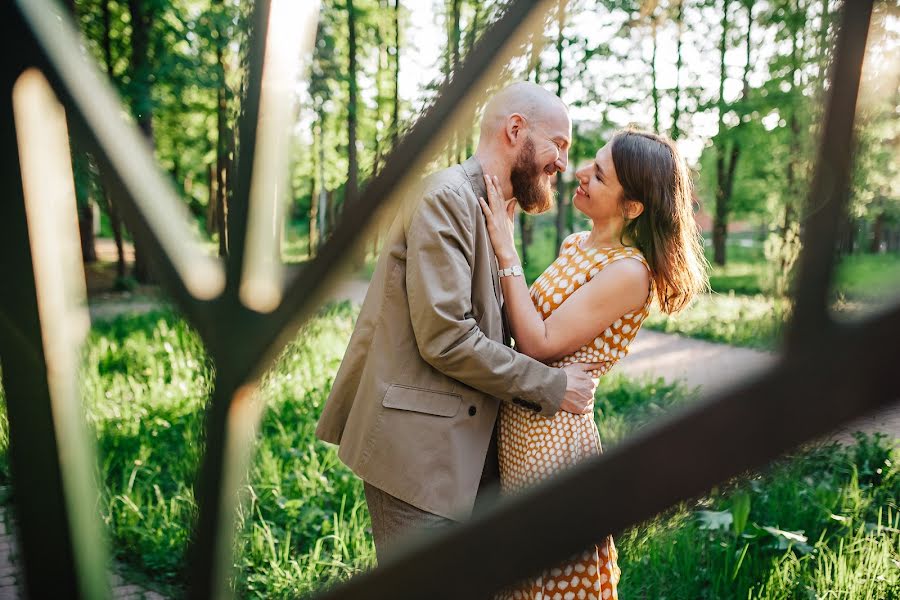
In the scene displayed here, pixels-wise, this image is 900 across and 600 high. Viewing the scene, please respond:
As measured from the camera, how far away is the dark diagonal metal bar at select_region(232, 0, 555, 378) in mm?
659

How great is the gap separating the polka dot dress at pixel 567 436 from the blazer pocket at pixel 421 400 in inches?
10.9

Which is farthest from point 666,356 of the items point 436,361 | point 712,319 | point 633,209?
point 436,361

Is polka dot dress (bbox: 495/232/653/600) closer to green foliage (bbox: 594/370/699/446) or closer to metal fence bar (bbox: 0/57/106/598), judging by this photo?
metal fence bar (bbox: 0/57/106/598)

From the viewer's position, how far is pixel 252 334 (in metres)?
0.71

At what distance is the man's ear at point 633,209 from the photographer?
7.61 ft

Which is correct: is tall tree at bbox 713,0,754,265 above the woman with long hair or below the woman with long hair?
above

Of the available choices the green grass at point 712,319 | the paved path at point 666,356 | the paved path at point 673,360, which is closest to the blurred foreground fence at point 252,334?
the paved path at point 673,360

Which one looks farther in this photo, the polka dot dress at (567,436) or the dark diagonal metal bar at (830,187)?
the polka dot dress at (567,436)

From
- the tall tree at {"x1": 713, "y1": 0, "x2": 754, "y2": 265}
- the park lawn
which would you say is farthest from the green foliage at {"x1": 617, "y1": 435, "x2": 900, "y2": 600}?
the tall tree at {"x1": 713, "y1": 0, "x2": 754, "y2": 265}

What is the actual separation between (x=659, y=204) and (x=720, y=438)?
1864mm

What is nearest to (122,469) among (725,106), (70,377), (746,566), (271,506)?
(271,506)

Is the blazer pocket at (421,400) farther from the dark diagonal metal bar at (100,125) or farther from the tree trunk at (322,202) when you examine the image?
the dark diagonal metal bar at (100,125)

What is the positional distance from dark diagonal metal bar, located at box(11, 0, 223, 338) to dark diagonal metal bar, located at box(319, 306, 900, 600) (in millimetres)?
333

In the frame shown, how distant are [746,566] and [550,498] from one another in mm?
3127
